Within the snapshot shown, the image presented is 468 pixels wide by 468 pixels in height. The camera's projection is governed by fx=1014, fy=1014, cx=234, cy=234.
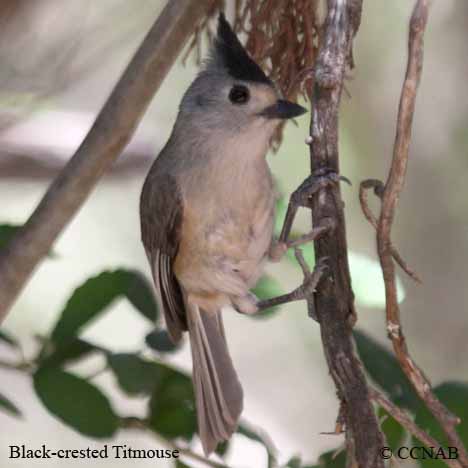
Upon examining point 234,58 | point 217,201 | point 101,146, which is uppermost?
point 234,58

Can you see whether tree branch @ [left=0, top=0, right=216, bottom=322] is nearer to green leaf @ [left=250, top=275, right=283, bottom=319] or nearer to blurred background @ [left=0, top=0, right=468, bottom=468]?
green leaf @ [left=250, top=275, right=283, bottom=319]

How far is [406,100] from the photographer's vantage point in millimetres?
1169

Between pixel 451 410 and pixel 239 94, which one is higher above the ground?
pixel 239 94

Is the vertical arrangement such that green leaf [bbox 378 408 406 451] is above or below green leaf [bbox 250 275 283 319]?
below

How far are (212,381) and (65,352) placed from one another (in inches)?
14.0

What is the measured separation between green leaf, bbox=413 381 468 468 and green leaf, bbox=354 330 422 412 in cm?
9

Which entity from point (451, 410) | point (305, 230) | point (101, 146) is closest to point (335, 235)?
point (451, 410)

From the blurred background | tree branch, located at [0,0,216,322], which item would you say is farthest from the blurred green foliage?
the blurred background

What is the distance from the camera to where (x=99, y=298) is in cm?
165

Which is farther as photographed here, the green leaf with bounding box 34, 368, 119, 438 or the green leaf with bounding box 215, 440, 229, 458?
the green leaf with bounding box 215, 440, 229, 458

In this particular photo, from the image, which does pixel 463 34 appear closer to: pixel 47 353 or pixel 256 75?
pixel 256 75

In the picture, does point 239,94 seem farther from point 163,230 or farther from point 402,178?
point 402,178

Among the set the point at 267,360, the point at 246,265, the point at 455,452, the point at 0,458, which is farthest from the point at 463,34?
the point at 455,452

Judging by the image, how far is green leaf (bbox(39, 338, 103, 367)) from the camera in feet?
5.17
